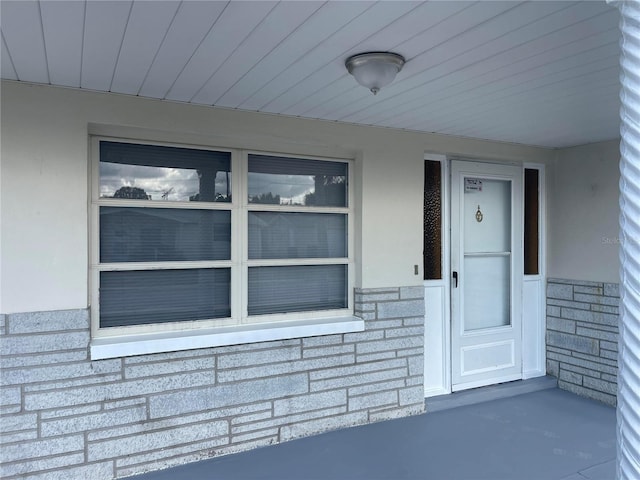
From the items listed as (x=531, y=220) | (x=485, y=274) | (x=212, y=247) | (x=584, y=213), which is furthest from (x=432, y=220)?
(x=212, y=247)

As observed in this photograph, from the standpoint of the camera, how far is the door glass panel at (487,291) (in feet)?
14.7

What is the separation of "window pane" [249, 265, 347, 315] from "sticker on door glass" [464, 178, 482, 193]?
149 centimetres

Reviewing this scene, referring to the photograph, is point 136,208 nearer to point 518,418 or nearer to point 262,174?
point 262,174

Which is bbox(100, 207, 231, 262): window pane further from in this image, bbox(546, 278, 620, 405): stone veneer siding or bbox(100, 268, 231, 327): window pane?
bbox(546, 278, 620, 405): stone veneer siding

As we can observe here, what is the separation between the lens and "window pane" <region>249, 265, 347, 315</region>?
11.7ft

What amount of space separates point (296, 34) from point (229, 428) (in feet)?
8.52

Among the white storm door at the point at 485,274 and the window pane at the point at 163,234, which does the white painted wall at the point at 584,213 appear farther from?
the window pane at the point at 163,234

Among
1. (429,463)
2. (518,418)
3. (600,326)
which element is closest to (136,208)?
(429,463)

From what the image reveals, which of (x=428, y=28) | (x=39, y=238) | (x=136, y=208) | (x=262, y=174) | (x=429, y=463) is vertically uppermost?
(x=428, y=28)

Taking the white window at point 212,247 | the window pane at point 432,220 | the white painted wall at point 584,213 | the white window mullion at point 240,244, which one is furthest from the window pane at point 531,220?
the white window mullion at point 240,244

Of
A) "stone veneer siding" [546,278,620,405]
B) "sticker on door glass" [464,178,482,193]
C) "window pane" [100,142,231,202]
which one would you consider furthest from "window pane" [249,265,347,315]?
"stone veneer siding" [546,278,620,405]

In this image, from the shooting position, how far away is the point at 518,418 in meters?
3.96

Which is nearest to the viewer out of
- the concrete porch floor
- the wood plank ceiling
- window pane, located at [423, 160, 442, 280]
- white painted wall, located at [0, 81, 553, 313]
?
the wood plank ceiling

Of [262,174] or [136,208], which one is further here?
[262,174]
